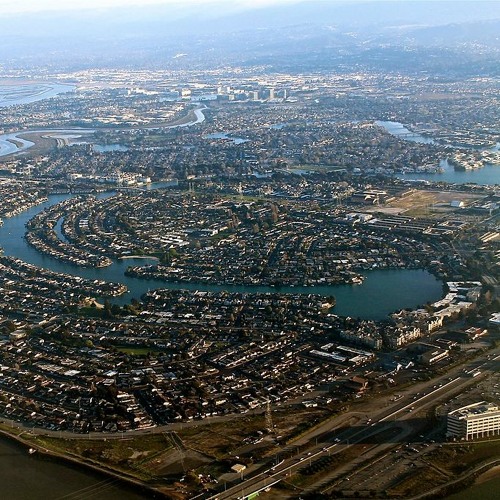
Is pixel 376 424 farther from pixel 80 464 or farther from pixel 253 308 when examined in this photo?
pixel 253 308

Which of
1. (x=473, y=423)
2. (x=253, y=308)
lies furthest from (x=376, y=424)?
(x=253, y=308)

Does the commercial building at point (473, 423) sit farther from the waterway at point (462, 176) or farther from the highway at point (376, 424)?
the waterway at point (462, 176)

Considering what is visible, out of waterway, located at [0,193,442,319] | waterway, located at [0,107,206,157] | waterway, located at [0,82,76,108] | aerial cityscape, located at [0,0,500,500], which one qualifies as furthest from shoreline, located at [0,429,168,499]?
waterway, located at [0,82,76,108]

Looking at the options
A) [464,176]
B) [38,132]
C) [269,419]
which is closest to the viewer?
[269,419]

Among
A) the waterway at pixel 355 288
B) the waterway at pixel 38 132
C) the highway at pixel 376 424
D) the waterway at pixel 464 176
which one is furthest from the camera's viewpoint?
the waterway at pixel 38 132

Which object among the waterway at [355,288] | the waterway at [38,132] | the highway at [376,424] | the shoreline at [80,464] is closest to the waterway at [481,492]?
the highway at [376,424]

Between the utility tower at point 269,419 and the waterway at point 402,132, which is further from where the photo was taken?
the waterway at point 402,132

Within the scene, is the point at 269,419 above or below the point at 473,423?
below

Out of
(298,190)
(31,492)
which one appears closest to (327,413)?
(31,492)
